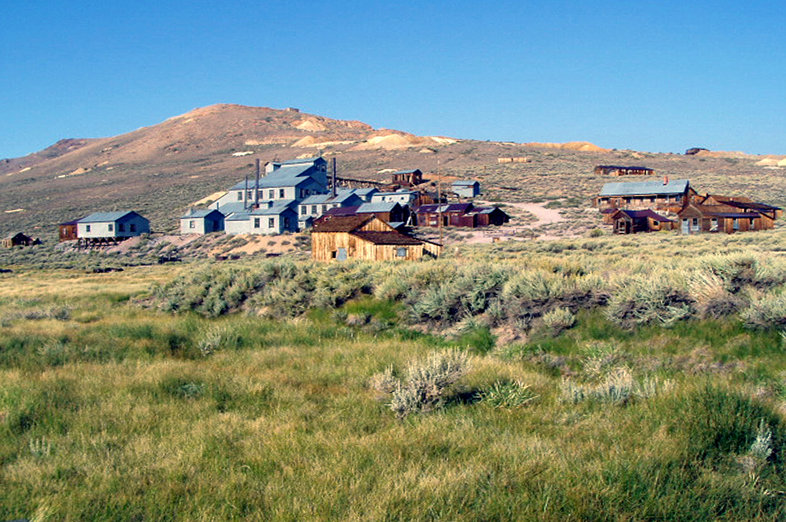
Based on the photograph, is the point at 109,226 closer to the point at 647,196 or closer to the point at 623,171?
the point at 647,196

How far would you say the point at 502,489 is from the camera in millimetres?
4426

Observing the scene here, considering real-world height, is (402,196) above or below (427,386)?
above

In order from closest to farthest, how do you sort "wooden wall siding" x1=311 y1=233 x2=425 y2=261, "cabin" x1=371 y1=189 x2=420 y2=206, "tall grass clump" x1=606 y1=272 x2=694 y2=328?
"tall grass clump" x1=606 y1=272 x2=694 y2=328
"wooden wall siding" x1=311 y1=233 x2=425 y2=261
"cabin" x1=371 y1=189 x2=420 y2=206

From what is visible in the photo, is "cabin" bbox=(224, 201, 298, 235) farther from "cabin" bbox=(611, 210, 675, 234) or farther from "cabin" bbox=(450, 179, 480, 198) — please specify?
"cabin" bbox=(611, 210, 675, 234)

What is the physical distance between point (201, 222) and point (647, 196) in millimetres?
55685

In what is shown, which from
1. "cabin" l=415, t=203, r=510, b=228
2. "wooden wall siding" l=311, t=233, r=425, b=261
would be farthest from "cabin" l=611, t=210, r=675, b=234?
"wooden wall siding" l=311, t=233, r=425, b=261

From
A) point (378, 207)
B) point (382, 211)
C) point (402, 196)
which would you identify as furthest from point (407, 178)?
point (382, 211)

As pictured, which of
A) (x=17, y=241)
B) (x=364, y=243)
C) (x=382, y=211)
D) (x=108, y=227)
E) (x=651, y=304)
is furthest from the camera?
(x=17, y=241)

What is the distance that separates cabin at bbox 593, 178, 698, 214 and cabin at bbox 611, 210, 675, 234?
10.5 meters

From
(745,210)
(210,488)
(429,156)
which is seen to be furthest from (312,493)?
(429,156)

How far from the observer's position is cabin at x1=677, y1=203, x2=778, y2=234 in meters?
50.9

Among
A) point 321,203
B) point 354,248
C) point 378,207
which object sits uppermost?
point 321,203

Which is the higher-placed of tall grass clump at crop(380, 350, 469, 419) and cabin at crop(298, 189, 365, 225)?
cabin at crop(298, 189, 365, 225)

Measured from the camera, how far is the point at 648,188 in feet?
227
